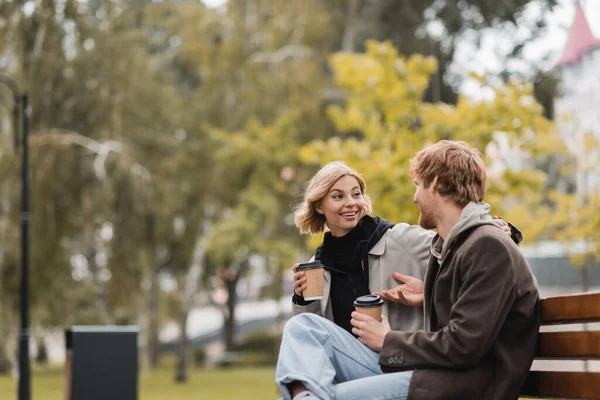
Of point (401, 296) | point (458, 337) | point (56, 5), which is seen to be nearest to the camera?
point (458, 337)

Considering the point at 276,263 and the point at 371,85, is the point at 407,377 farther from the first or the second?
the point at 276,263

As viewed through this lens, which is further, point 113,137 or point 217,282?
point 217,282

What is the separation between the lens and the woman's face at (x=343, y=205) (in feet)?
14.8

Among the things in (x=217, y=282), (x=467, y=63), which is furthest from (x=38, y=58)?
(x=217, y=282)

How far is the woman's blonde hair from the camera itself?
4590 mm

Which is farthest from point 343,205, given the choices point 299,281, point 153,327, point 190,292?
point 153,327

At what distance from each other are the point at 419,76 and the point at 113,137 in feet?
24.5

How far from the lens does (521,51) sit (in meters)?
21.4

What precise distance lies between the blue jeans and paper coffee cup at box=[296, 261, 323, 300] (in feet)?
1.42

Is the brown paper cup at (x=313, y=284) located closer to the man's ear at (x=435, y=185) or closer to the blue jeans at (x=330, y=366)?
the blue jeans at (x=330, y=366)

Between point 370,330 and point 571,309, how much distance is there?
2.41 ft

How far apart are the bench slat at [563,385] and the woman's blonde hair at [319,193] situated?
3.85 feet

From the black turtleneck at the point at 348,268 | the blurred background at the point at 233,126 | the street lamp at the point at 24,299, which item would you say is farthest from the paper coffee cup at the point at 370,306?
the blurred background at the point at 233,126

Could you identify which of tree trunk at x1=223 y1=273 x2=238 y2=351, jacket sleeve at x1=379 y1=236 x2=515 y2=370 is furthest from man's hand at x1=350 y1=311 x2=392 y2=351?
tree trunk at x1=223 y1=273 x2=238 y2=351
